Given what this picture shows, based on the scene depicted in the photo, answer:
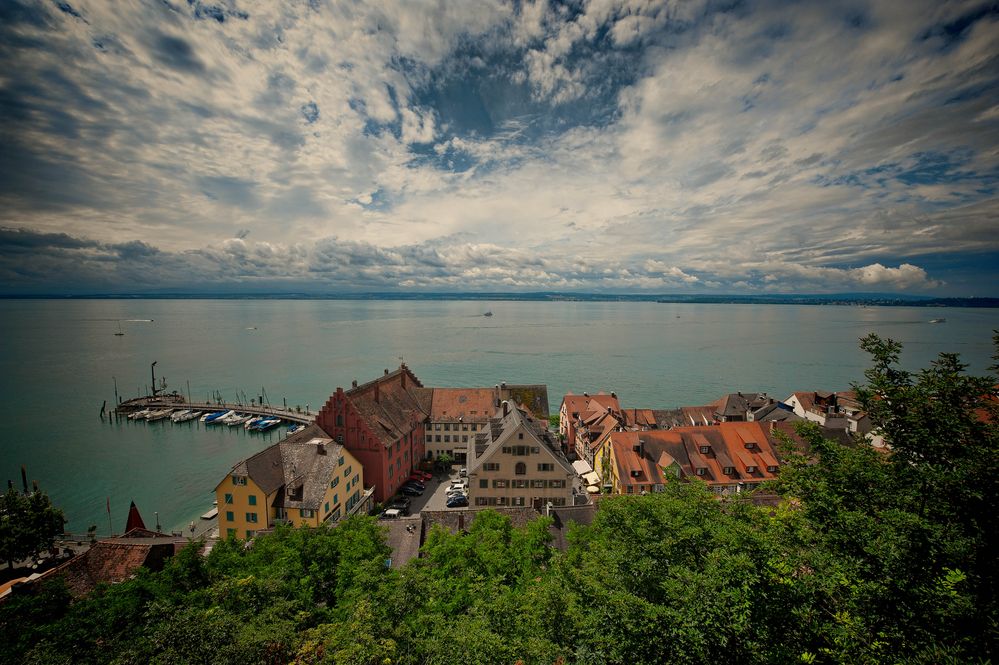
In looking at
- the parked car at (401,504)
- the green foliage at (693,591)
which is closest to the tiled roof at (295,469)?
the parked car at (401,504)

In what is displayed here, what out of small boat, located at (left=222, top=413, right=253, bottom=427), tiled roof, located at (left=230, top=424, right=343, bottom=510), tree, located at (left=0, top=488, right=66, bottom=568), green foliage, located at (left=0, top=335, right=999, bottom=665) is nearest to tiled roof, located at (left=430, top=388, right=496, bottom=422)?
tiled roof, located at (left=230, top=424, right=343, bottom=510)

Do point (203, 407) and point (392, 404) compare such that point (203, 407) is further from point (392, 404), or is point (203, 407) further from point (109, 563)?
point (109, 563)

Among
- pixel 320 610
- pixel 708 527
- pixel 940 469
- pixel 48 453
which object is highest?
pixel 940 469

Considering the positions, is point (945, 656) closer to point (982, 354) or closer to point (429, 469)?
point (429, 469)

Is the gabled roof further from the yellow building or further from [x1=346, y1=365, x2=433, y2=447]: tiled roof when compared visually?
the yellow building

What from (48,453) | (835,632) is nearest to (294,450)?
(835,632)

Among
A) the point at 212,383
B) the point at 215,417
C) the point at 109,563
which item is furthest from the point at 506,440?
the point at 212,383

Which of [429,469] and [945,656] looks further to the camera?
[429,469]
